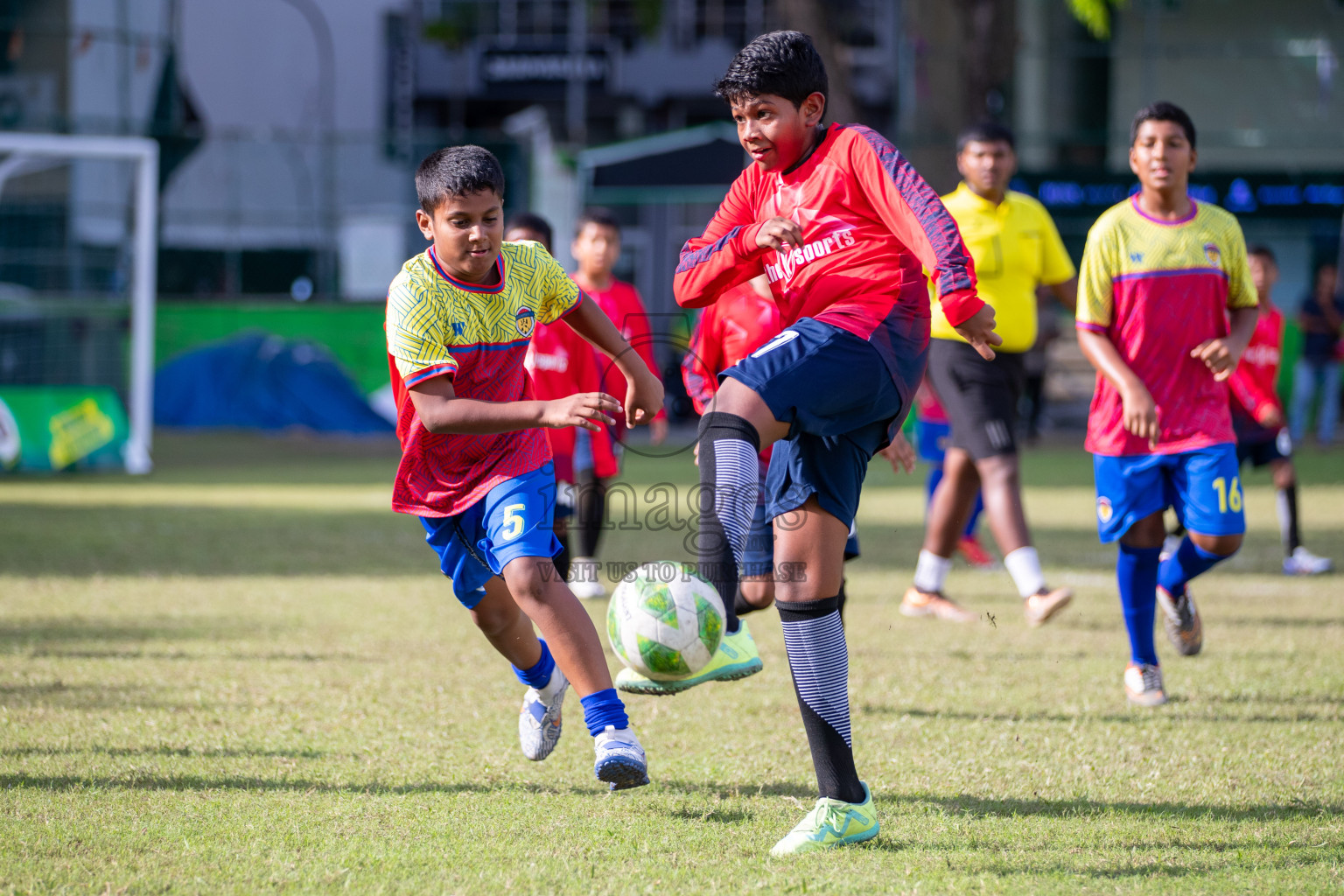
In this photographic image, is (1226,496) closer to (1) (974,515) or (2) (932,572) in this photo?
(2) (932,572)

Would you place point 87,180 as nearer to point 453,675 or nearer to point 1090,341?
point 453,675

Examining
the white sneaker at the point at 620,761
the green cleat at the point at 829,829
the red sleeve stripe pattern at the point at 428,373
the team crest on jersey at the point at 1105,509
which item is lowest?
the green cleat at the point at 829,829

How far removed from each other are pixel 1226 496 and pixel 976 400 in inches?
59.8

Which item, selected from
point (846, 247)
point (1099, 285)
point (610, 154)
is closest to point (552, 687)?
point (846, 247)

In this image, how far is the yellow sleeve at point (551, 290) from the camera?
12.3ft

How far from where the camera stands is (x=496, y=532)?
3.51 m

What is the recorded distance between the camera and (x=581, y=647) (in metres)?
3.45

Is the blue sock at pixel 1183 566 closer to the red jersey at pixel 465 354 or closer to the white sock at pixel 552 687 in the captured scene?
the white sock at pixel 552 687

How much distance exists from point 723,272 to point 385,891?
1.70 m

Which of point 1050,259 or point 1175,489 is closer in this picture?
point 1175,489

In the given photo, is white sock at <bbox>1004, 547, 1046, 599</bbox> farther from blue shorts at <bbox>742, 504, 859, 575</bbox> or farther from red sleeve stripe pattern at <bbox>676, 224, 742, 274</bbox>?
red sleeve stripe pattern at <bbox>676, 224, 742, 274</bbox>

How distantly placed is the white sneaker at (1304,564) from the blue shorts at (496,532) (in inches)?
226

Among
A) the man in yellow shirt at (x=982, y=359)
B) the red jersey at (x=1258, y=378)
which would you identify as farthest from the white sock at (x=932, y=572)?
the red jersey at (x=1258, y=378)

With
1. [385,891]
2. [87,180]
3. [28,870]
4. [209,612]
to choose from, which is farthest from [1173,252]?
[87,180]
